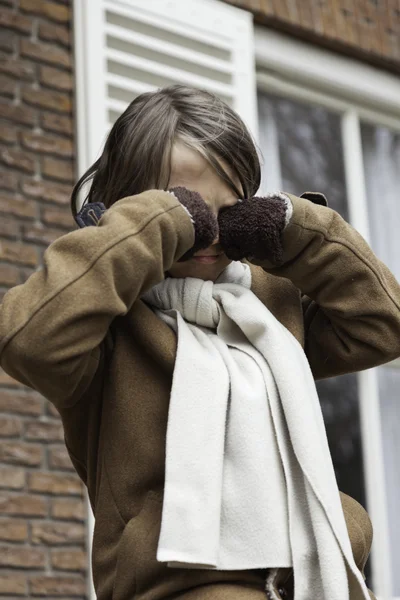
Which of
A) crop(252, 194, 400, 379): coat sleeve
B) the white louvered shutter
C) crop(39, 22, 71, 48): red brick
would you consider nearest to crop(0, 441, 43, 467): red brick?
the white louvered shutter

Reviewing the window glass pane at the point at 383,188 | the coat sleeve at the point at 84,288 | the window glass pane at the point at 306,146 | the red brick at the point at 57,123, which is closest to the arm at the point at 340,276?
the coat sleeve at the point at 84,288

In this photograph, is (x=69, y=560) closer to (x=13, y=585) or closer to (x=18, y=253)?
(x=13, y=585)

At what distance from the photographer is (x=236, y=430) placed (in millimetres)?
2135

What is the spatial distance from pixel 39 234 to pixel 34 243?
4 centimetres

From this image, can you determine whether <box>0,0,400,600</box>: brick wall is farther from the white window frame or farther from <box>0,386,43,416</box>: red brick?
the white window frame

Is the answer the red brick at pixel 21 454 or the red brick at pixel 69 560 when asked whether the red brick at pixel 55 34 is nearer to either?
the red brick at pixel 21 454

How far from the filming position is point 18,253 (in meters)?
4.33

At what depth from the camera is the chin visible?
7.58 ft

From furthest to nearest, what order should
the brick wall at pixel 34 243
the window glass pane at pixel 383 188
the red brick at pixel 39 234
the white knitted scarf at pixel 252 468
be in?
the window glass pane at pixel 383 188, the red brick at pixel 39 234, the brick wall at pixel 34 243, the white knitted scarf at pixel 252 468

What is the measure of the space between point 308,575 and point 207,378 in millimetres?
367

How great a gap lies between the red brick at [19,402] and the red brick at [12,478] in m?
0.19

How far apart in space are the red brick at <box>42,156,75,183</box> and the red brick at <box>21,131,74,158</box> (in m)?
0.03

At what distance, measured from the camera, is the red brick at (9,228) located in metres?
4.32

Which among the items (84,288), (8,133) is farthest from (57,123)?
(84,288)
